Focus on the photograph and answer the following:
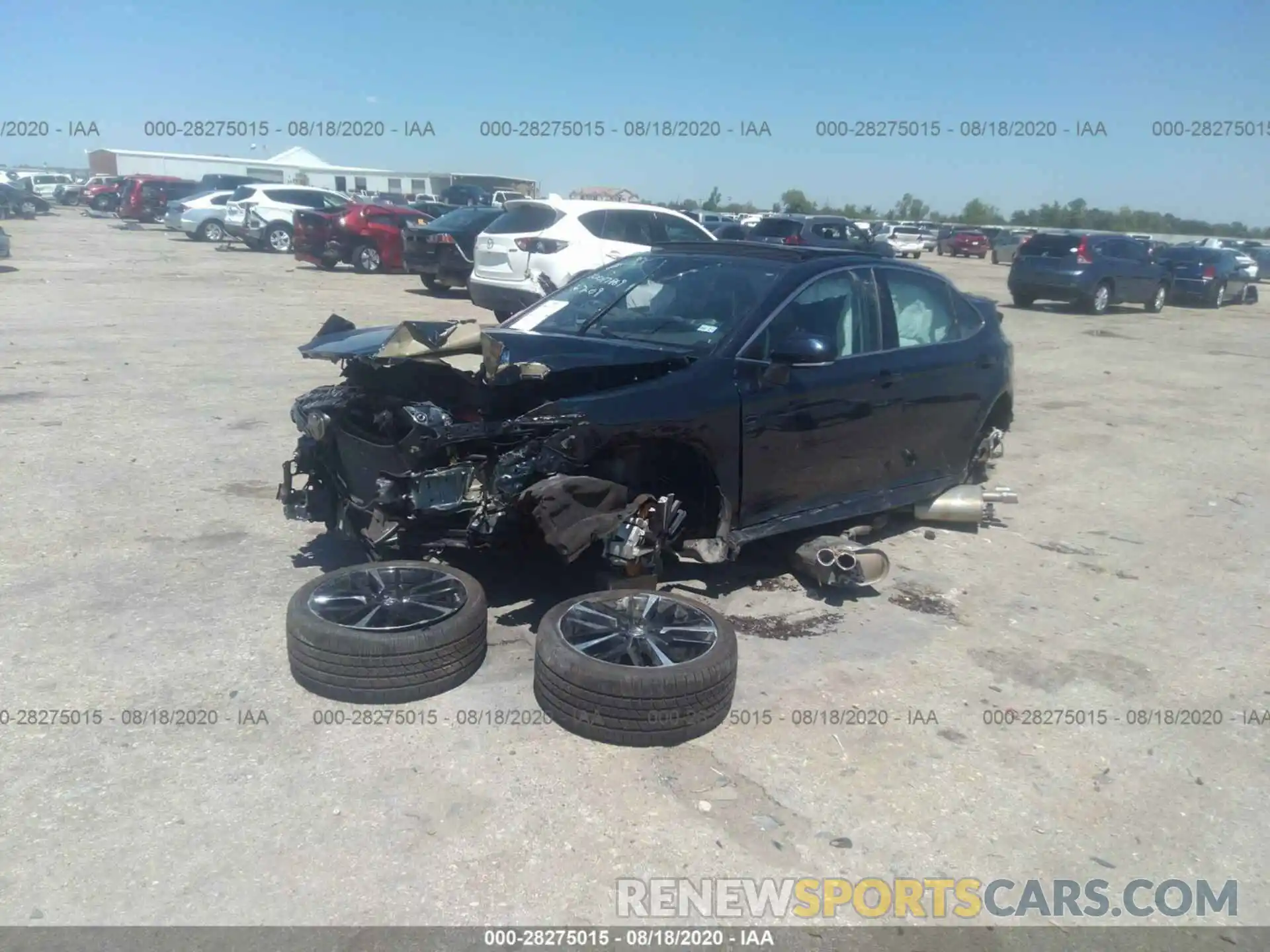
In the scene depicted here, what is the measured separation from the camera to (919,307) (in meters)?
6.41

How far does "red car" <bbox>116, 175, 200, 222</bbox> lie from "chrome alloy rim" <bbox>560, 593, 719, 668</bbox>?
37.9 metres

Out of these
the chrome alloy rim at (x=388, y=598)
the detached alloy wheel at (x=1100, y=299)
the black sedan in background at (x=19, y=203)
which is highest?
the black sedan in background at (x=19, y=203)

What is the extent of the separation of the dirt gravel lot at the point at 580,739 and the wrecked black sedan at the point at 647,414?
60 cm

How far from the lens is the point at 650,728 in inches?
153

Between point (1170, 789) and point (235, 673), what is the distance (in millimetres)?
3821

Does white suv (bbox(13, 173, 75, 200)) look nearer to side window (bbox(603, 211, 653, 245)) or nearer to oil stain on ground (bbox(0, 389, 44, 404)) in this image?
side window (bbox(603, 211, 653, 245))

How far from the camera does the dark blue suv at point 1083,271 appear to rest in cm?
2136

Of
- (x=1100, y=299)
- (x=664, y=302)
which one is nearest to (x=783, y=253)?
(x=664, y=302)

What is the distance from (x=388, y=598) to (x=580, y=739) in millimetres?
1118

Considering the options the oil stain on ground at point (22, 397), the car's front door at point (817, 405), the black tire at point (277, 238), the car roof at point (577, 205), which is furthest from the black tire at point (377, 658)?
the black tire at point (277, 238)

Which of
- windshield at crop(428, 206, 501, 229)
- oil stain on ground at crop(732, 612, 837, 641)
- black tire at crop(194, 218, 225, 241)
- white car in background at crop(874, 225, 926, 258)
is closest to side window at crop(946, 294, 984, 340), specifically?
oil stain on ground at crop(732, 612, 837, 641)

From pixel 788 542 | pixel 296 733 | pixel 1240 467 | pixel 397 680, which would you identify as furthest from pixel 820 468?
pixel 1240 467

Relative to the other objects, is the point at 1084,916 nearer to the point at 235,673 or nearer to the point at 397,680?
the point at 397,680

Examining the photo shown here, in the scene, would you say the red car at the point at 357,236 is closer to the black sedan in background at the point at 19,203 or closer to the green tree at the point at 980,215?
the black sedan in background at the point at 19,203
